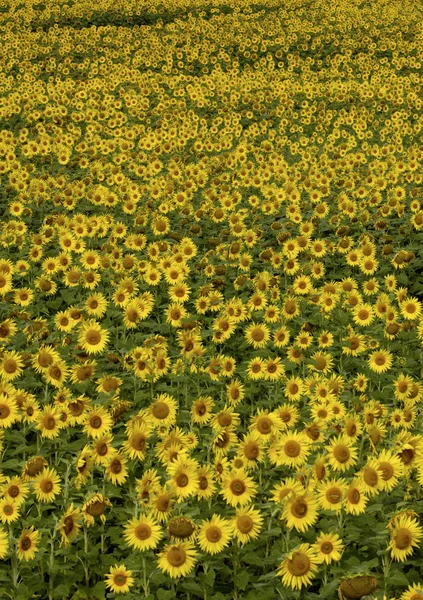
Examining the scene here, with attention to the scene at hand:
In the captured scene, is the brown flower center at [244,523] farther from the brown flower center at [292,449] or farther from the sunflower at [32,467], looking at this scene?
the sunflower at [32,467]

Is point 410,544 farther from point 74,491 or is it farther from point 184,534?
point 74,491

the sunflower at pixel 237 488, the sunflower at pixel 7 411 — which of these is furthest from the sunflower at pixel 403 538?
the sunflower at pixel 7 411

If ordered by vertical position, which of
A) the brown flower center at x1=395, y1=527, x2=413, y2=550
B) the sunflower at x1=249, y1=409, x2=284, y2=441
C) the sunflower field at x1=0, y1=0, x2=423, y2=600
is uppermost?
the brown flower center at x1=395, y1=527, x2=413, y2=550

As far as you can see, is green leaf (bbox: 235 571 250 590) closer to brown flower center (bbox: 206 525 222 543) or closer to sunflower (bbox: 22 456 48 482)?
brown flower center (bbox: 206 525 222 543)

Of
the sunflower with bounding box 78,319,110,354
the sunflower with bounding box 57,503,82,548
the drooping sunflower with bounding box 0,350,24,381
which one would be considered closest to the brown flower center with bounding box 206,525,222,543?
the sunflower with bounding box 57,503,82,548

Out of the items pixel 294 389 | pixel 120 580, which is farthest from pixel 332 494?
pixel 294 389

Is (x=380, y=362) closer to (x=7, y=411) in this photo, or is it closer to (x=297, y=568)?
(x=297, y=568)
